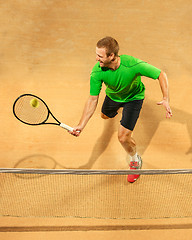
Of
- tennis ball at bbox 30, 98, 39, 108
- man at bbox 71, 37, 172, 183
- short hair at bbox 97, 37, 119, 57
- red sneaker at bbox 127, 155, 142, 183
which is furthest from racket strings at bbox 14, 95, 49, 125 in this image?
red sneaker at bbox 127, 155, 142, 183

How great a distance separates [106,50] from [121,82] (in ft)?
1.54

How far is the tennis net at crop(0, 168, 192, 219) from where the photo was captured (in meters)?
3.53

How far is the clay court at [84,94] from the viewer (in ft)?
11.4

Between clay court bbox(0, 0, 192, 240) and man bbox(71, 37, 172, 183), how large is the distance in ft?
2.60

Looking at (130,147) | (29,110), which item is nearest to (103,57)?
(29,110)

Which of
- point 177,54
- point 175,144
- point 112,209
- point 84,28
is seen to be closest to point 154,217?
point 112,209

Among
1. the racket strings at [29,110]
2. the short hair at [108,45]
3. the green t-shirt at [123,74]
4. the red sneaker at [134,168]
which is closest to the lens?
the short hair at [108,45]

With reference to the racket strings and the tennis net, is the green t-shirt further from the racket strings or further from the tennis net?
the tennis net

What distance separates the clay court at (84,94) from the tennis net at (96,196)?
1.2 inches

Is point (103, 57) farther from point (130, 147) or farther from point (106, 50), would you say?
point (130, 147)

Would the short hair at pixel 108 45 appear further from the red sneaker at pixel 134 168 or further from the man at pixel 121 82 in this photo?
the red sneaker at pixel 134 168

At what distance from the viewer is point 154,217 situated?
3.49 meters

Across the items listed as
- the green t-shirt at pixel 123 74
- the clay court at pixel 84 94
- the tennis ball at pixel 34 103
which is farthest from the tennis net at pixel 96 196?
the green t-shirt at pixel 123 74

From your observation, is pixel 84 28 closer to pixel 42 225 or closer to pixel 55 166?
Result: pixel 55 166
